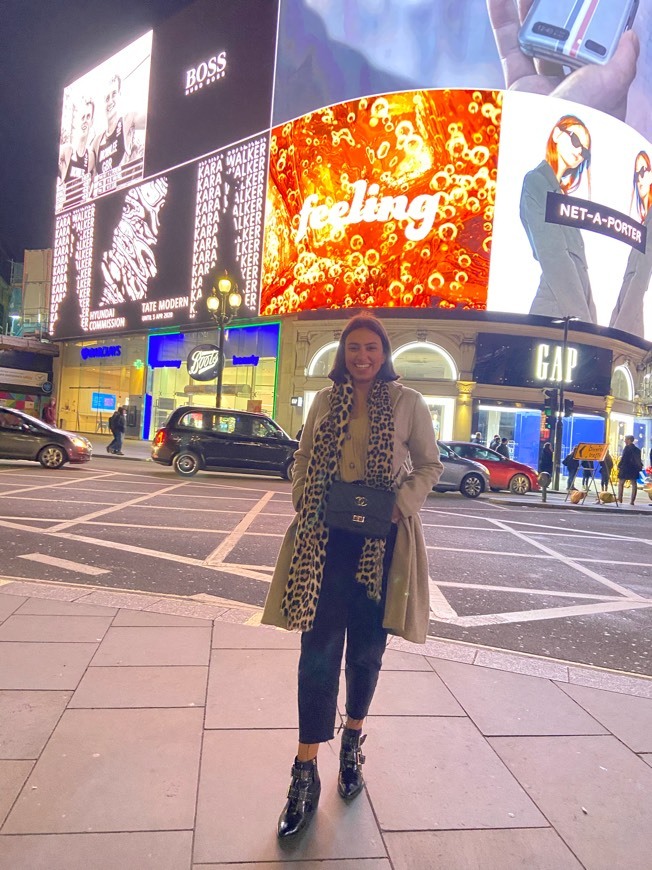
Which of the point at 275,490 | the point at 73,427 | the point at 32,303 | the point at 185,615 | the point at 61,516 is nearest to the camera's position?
the point at 185,615

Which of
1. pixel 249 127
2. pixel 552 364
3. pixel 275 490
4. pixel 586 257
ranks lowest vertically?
pixel 275 490

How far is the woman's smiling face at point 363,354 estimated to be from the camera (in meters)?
2.45

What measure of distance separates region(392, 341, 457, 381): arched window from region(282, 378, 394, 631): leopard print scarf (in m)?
24.7

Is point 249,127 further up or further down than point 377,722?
further up

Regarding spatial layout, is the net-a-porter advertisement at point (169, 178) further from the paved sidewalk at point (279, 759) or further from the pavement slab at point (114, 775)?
the pavement slab at point (114, 775)

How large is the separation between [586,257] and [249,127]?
16679 millimetres

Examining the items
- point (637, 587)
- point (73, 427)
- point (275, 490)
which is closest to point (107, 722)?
point (637, 587)

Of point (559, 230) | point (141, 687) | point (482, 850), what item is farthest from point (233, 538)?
point (559, 230)

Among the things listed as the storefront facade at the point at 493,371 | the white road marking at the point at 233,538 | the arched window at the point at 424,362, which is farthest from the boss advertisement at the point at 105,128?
the white road marking at the point at 233,538

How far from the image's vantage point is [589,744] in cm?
289

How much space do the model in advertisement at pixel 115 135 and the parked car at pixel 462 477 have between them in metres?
30.0

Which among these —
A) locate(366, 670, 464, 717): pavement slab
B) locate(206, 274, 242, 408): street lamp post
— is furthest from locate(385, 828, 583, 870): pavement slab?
locate(206, 274, 242, 408): street lamp post

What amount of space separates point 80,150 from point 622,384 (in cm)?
3527

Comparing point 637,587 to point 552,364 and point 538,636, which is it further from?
point 552,364
